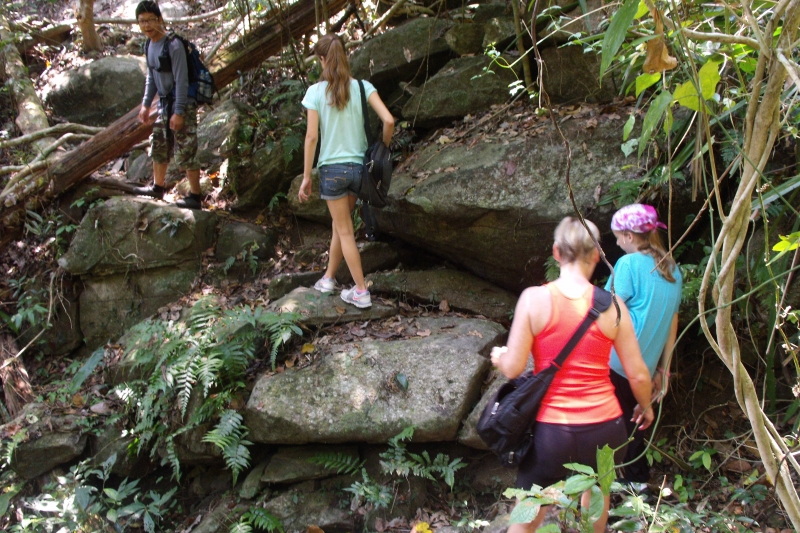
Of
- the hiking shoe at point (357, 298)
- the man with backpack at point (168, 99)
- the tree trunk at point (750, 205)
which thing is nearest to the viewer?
the tree trunk at point (750, 205)

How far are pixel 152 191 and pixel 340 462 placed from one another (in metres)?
4.58

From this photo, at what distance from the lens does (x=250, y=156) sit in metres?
7.24

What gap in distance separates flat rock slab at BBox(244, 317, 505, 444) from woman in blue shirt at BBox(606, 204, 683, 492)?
1383 mm

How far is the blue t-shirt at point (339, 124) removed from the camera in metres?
4.66

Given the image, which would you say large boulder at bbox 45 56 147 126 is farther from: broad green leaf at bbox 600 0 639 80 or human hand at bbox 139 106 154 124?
broad green leaf at bbox 600 0 639 80

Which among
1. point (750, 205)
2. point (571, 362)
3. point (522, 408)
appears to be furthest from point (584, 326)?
point (750, 205)

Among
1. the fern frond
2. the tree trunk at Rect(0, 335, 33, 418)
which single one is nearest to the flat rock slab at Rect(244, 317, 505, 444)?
the fern frond

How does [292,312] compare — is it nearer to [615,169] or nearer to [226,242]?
[226,242]

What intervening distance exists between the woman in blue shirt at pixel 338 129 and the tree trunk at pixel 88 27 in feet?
22.3

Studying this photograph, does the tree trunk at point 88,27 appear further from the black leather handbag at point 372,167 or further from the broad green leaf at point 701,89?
the broad green leaf at point 701,89

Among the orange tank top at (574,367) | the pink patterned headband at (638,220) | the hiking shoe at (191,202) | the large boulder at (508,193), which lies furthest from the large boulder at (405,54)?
the orange tank top at (574,367)

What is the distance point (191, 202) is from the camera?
6.91 metres

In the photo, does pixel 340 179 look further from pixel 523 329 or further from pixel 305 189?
pixel 523 329

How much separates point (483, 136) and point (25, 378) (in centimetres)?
577
